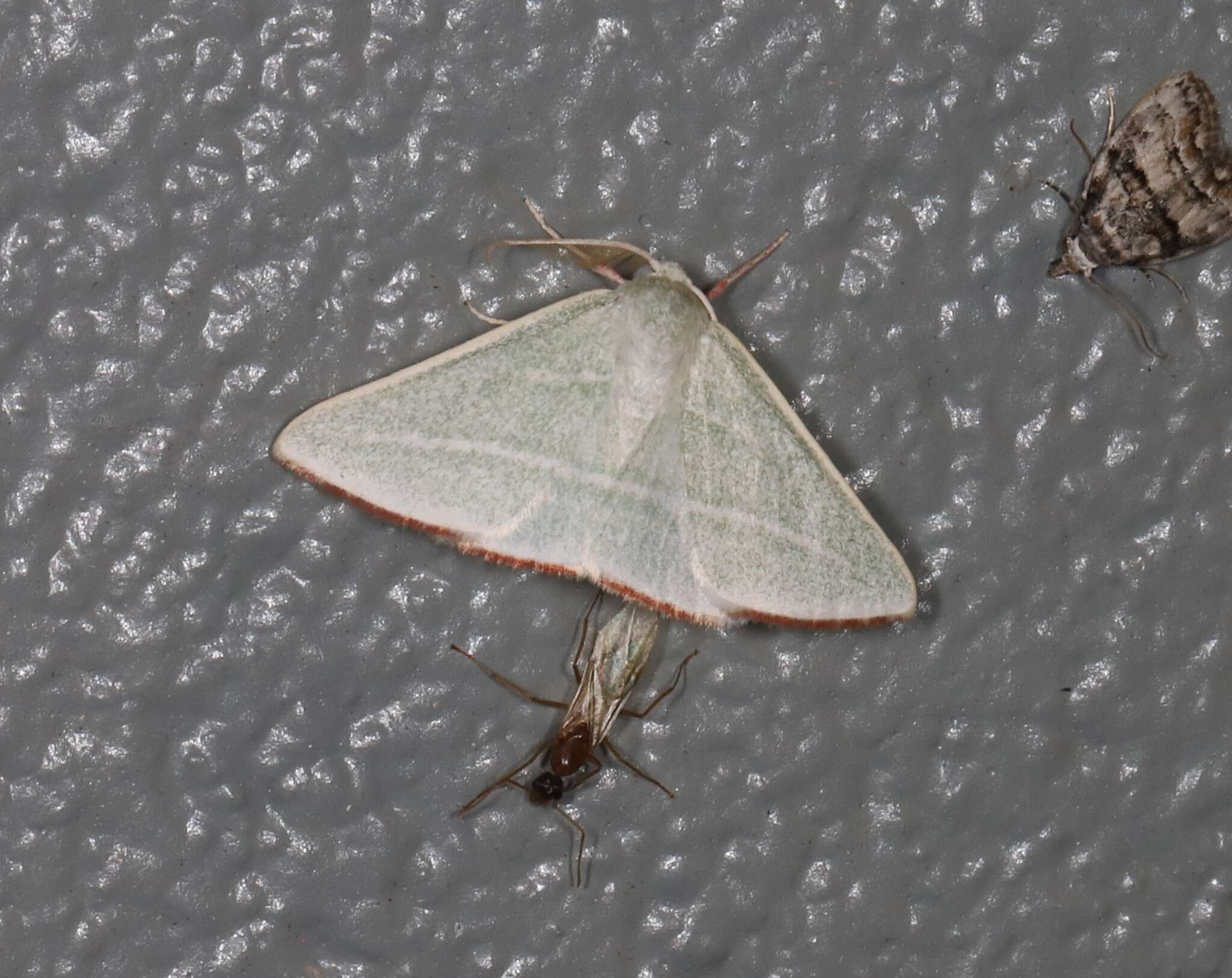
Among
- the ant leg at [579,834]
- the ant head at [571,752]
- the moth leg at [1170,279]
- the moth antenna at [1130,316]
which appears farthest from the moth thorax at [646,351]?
the moth leg at [1170,279]

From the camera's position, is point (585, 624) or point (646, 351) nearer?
point (646, 351)

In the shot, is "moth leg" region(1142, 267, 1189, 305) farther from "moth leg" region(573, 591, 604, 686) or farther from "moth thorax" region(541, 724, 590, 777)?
"moth thorax" region(541, 724, 590, 777)

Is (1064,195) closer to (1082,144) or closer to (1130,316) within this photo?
(1082,144)

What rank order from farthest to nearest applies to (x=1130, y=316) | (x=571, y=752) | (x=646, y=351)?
(x=1130, y=316) < (x=571, y=752) < (x=646, y=351)

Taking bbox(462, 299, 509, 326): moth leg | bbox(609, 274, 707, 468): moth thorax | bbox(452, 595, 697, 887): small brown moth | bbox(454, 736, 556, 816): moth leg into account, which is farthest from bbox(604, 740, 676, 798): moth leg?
bbox(462, 299, 509, 326): moth leg

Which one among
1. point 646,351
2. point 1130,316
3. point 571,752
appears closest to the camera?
point 646,351

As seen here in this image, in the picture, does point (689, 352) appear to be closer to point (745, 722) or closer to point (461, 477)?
point (461, 477)

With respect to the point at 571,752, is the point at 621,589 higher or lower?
higher

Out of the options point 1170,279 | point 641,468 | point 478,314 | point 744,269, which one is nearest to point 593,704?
point 641,468

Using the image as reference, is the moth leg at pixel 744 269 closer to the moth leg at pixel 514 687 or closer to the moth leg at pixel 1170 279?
the moth leg at pixel 1170 279
